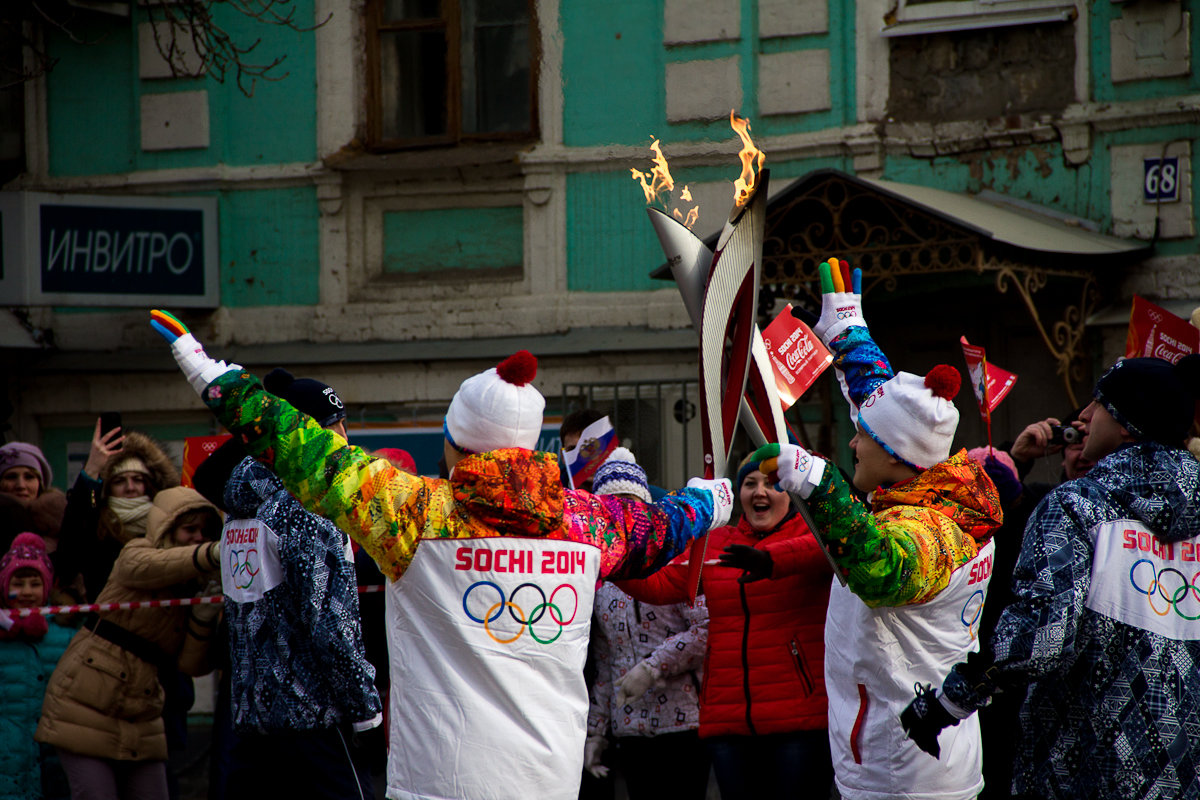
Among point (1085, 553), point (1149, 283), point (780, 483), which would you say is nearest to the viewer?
point (780, 483)

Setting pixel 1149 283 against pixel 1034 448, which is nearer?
pixel 1034 448

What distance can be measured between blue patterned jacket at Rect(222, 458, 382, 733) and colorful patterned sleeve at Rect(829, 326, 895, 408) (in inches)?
68.3

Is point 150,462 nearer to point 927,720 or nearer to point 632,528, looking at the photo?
point 632,528

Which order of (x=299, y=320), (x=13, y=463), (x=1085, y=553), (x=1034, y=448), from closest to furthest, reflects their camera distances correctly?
1. (x=1085, y=553)
2. (x=1034, y=448)
3. (x=13, y=463)
4. (x=299, y=320)

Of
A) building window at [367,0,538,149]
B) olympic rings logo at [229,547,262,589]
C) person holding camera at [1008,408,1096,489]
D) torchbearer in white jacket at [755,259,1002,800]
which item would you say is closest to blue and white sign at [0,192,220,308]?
building window at [367,0,538,149]

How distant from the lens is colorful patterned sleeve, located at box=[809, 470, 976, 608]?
11.2 feet

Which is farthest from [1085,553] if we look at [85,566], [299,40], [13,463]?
[299,40]

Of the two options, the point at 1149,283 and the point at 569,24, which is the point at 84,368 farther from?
the point at 1149,283

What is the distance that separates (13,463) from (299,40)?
15.3 ft

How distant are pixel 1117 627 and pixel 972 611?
49 centimetres

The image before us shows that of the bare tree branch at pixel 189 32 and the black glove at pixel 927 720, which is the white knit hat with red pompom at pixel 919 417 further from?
the bare tree branch at pixel 189 32

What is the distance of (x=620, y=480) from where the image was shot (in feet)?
18.3

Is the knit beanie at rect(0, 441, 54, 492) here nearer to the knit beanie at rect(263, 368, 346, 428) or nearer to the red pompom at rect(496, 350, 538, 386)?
the knit beanie at rect(263, 368, 346, 428)

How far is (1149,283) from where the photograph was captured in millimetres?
8594
